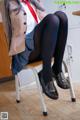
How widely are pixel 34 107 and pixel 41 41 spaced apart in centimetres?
53

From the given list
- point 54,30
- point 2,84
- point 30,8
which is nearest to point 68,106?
point 54,30

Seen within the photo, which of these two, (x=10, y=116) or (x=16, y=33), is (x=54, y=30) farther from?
(x=10, y=116)

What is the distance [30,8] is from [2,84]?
1033 millimetres

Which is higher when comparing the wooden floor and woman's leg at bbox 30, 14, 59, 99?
woman's leg at bbox 30, 14, 59, 99

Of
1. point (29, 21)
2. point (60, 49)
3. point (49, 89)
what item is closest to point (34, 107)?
point (49, 89)

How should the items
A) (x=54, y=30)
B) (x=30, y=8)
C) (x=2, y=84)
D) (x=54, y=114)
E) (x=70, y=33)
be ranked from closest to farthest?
(x=54, y=30) → (x=54, y=114) → (x=30, y=8) → (x=70, y=33) → (x=2, y=84)

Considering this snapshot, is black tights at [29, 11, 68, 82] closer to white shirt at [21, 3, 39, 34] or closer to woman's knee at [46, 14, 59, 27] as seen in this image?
woman's knee at [46, 14, 59, 27]

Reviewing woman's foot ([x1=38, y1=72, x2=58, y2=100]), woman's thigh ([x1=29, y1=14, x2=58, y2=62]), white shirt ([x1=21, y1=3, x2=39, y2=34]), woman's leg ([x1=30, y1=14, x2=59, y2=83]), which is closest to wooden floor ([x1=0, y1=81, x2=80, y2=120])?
woman's foot ([x1=38, y1=72, x2=58, y2=100])

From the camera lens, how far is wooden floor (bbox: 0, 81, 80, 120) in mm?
1634

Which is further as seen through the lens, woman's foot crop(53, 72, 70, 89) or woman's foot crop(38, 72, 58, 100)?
woman's foot crop(53, 72, 70, 89)

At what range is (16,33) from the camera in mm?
1652

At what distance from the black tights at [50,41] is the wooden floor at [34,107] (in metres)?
0.27

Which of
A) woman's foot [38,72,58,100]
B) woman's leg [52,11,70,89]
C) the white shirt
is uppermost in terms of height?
the white shirt

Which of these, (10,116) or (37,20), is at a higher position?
(37,20)
